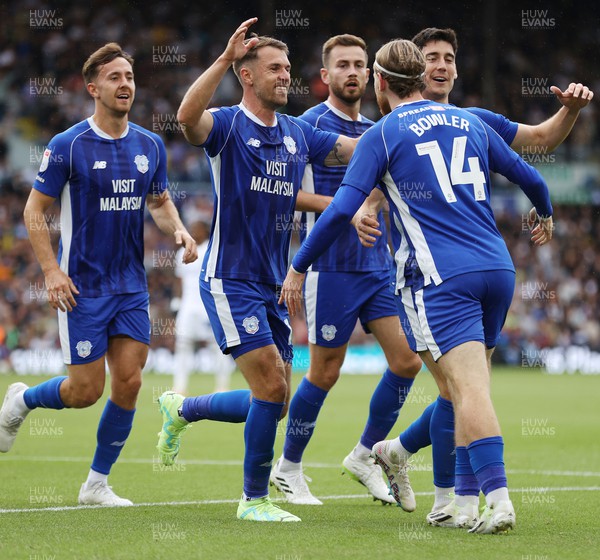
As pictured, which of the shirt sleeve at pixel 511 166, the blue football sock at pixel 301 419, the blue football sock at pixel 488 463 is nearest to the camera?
the blue football sock at pixel 488 463

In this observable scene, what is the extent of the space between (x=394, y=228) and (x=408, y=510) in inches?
75.2

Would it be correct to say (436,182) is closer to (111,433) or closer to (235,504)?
(235,504)

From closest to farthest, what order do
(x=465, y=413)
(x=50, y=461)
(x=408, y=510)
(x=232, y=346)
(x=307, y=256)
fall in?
1. (x=465, y=413)
2. (x=307, y=256)
3. (x=232, y=346)
4. (x=408, y=510)
5. (x=50, y=461)

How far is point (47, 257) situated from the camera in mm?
6887

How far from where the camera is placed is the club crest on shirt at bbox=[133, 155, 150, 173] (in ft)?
23.7

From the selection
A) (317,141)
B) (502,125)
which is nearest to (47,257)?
(317,141)

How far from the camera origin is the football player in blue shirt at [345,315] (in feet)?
24.5

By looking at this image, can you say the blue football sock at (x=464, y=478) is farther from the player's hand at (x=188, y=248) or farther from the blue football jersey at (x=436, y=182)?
the player's hand at (x=188, y=248)

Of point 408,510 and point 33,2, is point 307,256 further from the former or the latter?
point 33,2

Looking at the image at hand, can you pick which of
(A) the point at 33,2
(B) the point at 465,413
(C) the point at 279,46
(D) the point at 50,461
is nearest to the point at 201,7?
(A) the point at 33,2

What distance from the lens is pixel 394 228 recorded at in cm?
587

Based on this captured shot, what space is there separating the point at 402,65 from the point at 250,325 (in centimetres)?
168

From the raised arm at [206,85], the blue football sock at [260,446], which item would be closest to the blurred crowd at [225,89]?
the blue football sock at [260,446]

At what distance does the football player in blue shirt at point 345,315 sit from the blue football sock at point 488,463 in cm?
218
